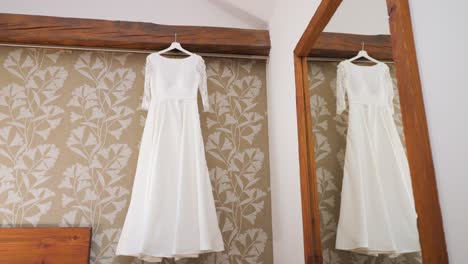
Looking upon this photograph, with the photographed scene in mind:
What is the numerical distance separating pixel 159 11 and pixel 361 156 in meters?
1.48

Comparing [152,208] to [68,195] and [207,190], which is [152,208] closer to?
[207,190]

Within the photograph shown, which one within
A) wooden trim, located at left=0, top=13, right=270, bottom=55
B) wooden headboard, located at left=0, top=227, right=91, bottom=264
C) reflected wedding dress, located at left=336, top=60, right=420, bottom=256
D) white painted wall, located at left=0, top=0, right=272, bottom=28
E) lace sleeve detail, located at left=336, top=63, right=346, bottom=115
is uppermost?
white painted wall, located at left=0, top=0, right=272, bottom=28

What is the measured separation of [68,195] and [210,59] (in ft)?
3.30

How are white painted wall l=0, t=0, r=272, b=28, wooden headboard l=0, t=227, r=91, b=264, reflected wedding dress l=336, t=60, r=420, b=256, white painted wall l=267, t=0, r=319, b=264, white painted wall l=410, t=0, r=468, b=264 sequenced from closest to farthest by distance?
white painted wall l=410, t=0, r=468, b=264 → reflected wedding dress l=336, t=60, r=420, b=256 → white painted wall l=267, t=0, r=319, b=264 → wooden headboard l=0, t=227, r=91, b=264 → white painted wall l=0, t=0, r=272, b=28

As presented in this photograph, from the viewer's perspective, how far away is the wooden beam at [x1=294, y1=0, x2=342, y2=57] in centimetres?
125

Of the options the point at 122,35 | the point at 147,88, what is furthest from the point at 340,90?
the point at 122,35

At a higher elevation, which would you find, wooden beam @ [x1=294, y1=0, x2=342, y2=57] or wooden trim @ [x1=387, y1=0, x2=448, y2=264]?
wooden beam @ [x1=294, y1=0, x2=342, y2=57]

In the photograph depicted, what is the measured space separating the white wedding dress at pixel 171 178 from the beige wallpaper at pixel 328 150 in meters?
0.53

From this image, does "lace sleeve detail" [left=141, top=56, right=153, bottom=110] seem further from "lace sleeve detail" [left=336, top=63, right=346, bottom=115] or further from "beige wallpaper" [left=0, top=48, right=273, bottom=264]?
"lace sleeve detail" [left=336, top=63, right=346, bottom=115]

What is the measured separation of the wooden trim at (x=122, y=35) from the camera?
185cm

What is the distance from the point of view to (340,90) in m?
1.15

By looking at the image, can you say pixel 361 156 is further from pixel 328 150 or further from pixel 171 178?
pixel 171 178

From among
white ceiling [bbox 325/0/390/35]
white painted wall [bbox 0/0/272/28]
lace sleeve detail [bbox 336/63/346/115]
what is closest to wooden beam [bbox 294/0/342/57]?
white ceiling [bbox 325/0/390/35]

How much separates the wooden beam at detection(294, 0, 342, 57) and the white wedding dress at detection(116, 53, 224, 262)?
0.57 m
